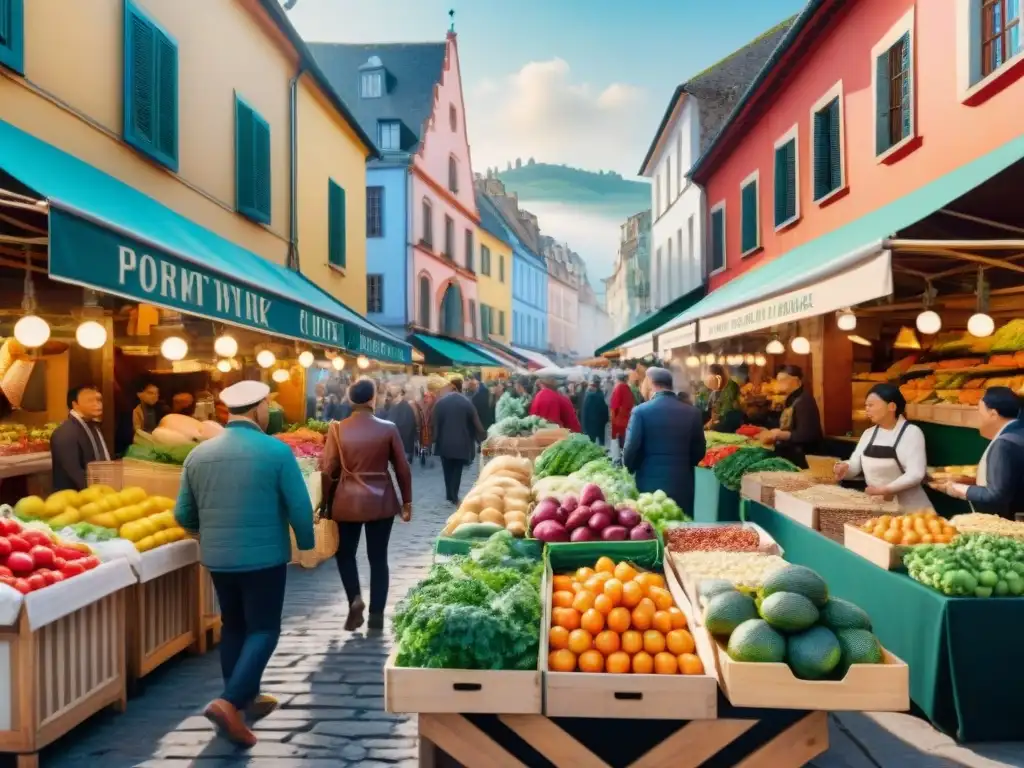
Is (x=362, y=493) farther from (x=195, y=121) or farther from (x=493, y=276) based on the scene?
(x=493, y=276)

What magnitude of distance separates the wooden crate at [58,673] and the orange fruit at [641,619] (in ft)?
9.76

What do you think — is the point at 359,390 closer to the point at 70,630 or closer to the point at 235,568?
the point at 235,568

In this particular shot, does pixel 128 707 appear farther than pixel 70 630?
Yes

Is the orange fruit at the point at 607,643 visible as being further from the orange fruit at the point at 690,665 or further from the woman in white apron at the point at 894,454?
the woman in white apron at the point at 894,454

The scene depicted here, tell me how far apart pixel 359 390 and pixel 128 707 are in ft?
9.38

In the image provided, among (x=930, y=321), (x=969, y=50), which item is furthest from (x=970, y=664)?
(x=969, y=50)

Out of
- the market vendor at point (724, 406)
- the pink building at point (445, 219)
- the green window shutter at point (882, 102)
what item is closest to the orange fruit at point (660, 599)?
the green window shutter at point (882, 102)

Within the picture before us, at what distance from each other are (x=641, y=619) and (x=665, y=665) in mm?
239

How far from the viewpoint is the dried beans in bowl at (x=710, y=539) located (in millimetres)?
5566

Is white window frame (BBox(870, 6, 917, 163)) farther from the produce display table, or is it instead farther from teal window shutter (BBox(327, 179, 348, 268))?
teal window shutter (BBox(327, 179, 348, 268))

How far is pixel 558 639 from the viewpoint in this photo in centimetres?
393

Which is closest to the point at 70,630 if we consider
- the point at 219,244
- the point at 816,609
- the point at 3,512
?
the point at 3,512

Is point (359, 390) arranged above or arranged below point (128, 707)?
above

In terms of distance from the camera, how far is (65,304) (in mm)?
9953
